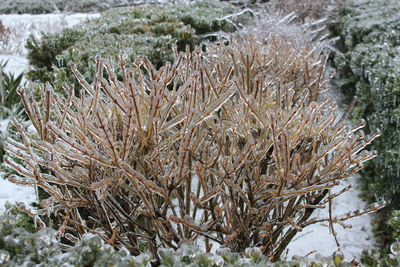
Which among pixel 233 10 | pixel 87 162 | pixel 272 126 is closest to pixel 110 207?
pixel 87 162

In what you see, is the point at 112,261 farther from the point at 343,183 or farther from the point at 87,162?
the point at 343,183

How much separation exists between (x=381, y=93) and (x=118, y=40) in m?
3.21

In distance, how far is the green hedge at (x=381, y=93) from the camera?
3.83 m

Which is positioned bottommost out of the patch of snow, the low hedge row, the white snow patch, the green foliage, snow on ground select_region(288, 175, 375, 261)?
snow on ground select_region(288, 175, 375, 261)

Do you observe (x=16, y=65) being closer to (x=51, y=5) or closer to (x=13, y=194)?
(x=13, y=194)

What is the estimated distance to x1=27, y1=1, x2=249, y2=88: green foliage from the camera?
4.82 meters

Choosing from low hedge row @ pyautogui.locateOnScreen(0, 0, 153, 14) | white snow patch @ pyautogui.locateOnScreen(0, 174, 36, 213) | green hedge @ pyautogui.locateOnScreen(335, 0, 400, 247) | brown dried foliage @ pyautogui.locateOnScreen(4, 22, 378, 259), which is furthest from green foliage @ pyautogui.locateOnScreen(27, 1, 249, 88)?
low hedge row @ pyautogui.locateOnScreen(0, 0, 153, 14)

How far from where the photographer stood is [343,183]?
5.14 metres

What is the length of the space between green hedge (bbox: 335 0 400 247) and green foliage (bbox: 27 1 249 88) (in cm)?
231

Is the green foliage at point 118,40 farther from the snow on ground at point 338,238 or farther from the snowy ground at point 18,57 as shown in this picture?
the snow on ground at point 338,238

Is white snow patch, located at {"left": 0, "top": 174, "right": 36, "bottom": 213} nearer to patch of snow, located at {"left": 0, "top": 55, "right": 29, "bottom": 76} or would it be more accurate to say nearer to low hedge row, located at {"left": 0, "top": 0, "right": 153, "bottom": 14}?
patch of snow, located at {"left": 0, "top": 55, "right": 29, "bottom": 76}

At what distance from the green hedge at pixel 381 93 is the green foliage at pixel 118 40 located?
2306mm

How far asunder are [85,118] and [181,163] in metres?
0.48

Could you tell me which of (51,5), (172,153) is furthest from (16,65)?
(51,5)
